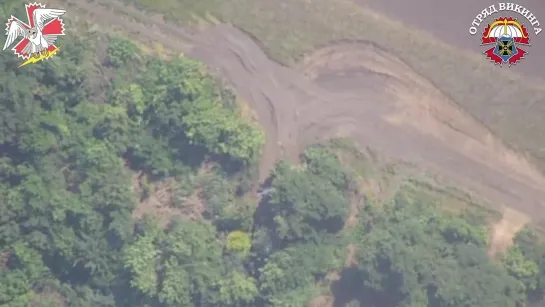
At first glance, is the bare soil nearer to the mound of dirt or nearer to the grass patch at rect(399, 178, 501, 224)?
the grass patch at rect(399, 178, 501, 224)

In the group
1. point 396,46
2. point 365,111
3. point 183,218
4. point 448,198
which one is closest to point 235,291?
point 183,218

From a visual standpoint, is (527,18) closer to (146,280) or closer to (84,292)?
(146,280)

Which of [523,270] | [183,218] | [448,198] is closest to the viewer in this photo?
[523,270]

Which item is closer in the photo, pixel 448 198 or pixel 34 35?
pixel 34 35

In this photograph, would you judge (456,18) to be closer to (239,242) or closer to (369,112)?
(369,112)

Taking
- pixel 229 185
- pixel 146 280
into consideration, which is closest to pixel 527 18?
pixel 229 185

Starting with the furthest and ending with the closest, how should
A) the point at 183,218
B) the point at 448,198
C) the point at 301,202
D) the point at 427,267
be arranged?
the point at 183,218 < the point at 448,198 < the point at 301,202 < the point at 427,267

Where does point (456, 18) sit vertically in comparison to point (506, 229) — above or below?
above
